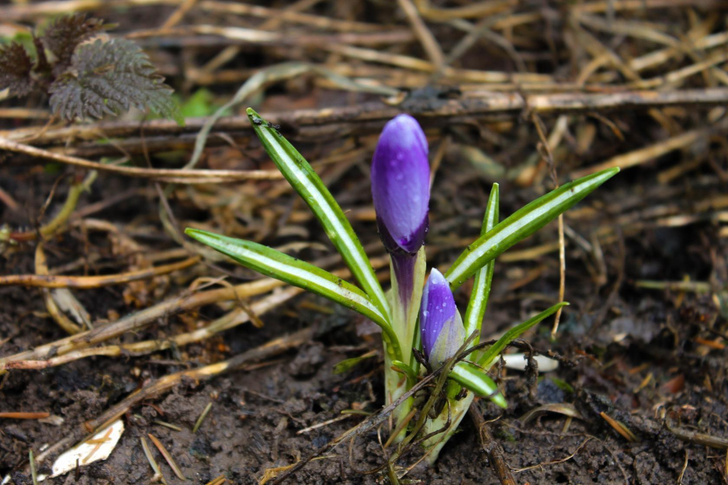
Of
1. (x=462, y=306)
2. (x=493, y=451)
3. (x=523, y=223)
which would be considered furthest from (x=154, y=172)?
(x=493, y=451)

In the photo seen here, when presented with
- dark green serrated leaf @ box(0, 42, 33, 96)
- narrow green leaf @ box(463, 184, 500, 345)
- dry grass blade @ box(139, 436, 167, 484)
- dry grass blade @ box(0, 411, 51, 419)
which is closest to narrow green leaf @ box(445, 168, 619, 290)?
narrow green leaf @ box(463, 184, 500, 345)

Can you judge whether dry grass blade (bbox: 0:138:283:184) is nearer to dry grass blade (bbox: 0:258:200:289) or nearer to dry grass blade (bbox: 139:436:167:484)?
dry grass blade (bbox: 0:258:200:289)

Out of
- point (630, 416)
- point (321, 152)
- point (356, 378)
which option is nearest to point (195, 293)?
point (356, 378)

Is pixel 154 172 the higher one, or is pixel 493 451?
pixel 154 172

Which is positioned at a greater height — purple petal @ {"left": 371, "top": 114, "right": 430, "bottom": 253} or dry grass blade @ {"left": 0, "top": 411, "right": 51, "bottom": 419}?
purple petal @ {"left": 371, "top": 114, "right": 430, "bottom": 253}

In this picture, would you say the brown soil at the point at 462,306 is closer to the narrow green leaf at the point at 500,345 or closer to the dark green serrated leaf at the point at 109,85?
the narrow green leaf at the point at 500,345

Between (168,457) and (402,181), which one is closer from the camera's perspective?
(402,181)

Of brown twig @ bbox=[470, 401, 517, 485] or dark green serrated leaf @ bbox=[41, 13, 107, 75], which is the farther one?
dark green serrated leaf @ bbox=[41, 13, 107, 75]

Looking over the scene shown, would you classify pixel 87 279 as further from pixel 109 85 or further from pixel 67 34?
pixel 67 34
